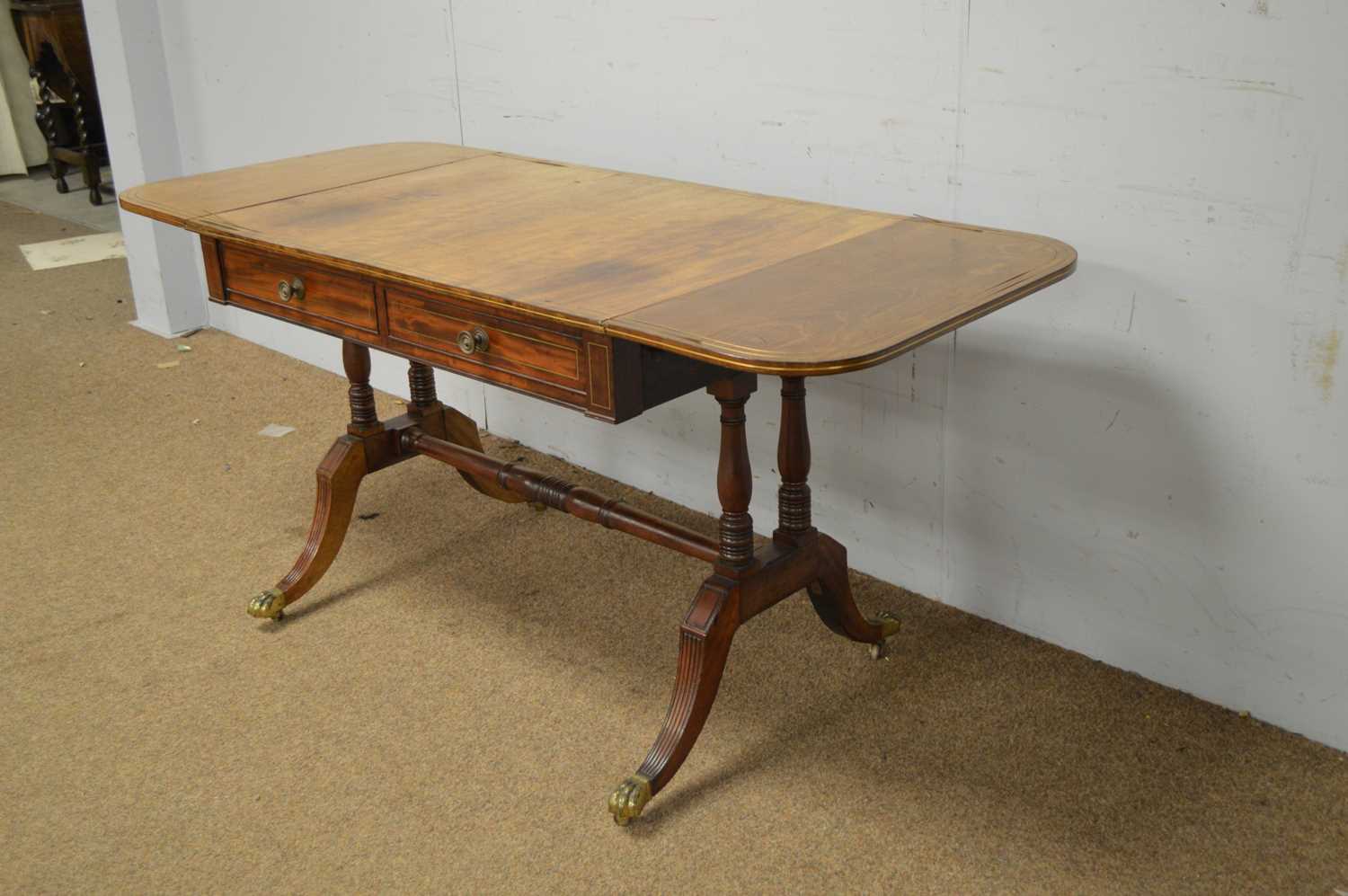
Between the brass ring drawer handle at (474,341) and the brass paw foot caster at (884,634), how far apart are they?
3.24 feet

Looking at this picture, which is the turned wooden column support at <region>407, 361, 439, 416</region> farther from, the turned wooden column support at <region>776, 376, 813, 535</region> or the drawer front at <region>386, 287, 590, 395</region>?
the turned wooden column support at <region>776, 376, 813, 535</region>

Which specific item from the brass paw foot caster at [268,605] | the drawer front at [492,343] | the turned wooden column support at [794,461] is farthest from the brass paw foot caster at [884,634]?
the brass paw foot caster at [268,605]

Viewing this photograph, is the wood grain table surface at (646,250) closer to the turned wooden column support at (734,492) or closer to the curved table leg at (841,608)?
the turned wooden column support at (734,492)

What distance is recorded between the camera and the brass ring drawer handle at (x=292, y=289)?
7.77 ft

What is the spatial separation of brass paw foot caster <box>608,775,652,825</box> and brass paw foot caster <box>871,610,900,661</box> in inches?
24.6

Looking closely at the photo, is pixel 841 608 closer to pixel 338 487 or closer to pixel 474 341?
pixel 474 341

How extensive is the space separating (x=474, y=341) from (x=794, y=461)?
0.62m

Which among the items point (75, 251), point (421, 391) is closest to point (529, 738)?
point (421, 391)

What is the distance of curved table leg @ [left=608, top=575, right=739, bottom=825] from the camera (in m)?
2.16

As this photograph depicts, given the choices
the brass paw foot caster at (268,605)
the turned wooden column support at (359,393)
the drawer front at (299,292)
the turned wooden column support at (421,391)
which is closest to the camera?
the drawer front at (299,292)

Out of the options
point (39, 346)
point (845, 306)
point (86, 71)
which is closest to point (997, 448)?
point (845, 306)

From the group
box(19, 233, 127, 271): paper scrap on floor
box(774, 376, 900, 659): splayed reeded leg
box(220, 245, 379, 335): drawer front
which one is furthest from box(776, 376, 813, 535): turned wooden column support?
box(19, 233, 127, 271): paper scrap on floor

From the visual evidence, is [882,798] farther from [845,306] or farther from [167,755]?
[167,755]

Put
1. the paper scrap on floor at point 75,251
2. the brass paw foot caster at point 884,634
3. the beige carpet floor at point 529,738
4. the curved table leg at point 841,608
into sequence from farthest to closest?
the paper scrap on floor at point 75,251, the brass paw foot caster at point 884,634, the curved table leg at point 841,608, the beige carpet floor at point 529,738
